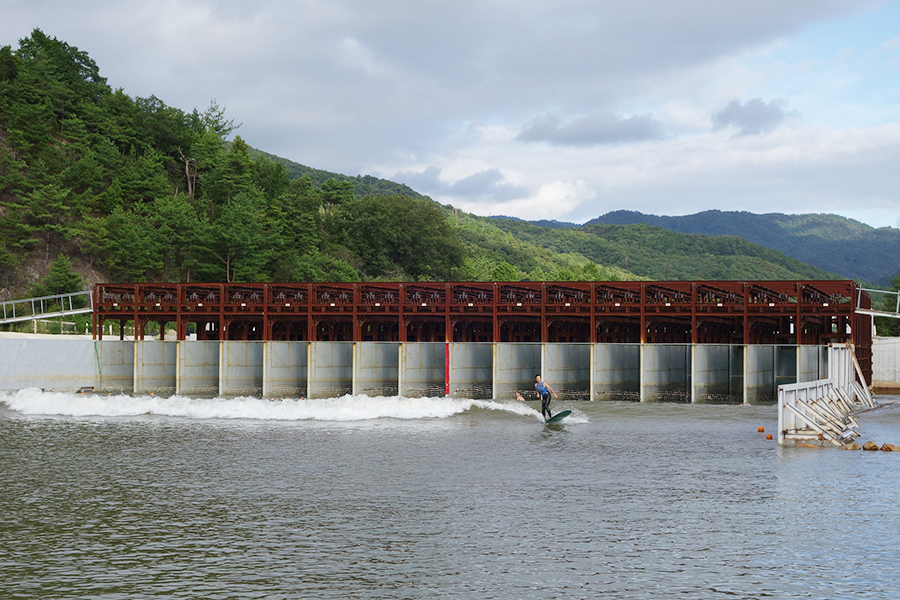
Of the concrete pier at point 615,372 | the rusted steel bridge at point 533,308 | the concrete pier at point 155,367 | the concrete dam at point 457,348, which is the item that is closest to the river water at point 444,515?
the concrete pier at point 615,372

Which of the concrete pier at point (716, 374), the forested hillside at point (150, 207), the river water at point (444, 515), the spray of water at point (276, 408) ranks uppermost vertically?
the forested hillside at point (150, 207)

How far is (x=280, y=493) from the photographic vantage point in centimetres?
2919

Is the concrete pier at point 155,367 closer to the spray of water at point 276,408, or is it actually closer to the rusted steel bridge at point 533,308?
the rusted steel bridge at point 533,308

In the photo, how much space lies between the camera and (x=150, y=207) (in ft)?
409

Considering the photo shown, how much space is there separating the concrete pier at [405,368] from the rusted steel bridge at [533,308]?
1.93 metres

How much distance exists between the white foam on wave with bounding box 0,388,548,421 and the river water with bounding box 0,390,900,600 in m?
8.62

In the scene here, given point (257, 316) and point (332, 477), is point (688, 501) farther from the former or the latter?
point (257, 316)

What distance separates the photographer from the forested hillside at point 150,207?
108 metres

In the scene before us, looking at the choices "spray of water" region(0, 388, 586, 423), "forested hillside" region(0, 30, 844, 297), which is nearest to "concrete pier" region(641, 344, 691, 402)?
"spray of water" region(0, 388, 586, 423)

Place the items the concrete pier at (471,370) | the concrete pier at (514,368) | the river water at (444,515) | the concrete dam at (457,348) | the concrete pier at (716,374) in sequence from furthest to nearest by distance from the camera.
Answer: the concrete pier at (471,370) → the concrete pier at (514,368) → the concrete dam at (457,348) → the concrete pier at (716,374) → the river water at (444,515)

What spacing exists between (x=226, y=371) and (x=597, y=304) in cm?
3256

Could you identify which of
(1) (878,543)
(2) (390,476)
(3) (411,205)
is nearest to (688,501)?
(1) (878,543)

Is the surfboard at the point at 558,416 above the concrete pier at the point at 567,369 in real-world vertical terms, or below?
below

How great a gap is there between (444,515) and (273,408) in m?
34.7
